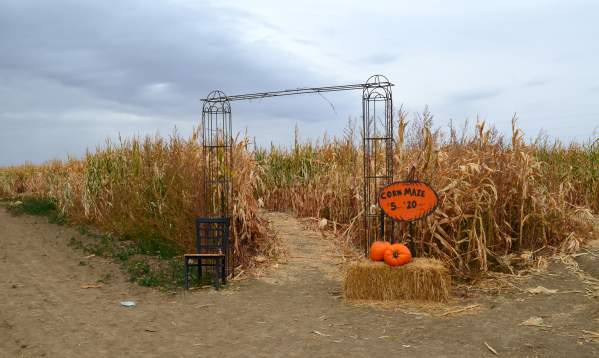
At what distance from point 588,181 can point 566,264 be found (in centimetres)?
630

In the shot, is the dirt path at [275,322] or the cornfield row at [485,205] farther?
the cornfield row at [485,205]

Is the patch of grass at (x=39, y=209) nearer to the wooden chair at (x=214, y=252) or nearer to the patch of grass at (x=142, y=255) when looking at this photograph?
the patch of grass at (x=142, y=255)

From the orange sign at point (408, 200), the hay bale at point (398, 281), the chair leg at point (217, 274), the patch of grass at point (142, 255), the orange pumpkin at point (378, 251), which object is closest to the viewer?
the hay bale at point (398, 281)

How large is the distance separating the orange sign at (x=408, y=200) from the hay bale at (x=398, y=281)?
67 centimetres

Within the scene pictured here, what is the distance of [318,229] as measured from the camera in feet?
38.0

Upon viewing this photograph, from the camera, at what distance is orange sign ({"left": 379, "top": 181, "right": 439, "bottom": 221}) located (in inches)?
297

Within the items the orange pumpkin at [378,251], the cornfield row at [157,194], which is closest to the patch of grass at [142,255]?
the cornfield row at [157,194]

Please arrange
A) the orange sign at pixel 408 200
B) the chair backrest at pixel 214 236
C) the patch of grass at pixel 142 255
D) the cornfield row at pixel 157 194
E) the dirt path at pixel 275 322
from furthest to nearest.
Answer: the cornfield row at pixel 157 194
the patch of grass at pixel 142 255
the chair backrest at pixel 214 236
the orange sign at pixel 408 200
the dirt path at pixel 275 322

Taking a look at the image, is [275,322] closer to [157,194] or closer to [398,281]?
[398,281]

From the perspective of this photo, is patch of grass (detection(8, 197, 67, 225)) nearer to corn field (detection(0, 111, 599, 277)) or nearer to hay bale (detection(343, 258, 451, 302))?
corn field (detection(0, 111, 599, 277))

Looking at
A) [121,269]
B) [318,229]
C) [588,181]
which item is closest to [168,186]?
[121,269]

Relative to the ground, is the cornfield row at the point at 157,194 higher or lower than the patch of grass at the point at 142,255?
higher

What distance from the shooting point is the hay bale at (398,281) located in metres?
7.13

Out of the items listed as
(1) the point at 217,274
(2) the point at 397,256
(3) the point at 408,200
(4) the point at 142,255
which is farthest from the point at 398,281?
(4) the point at 142,255
